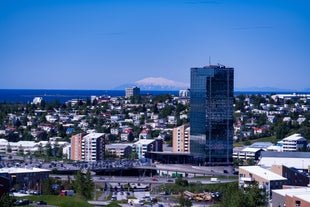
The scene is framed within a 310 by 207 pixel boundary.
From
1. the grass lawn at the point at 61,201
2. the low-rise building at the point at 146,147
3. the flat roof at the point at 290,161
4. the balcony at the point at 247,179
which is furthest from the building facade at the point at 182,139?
the grass lawn at the point at 61,201

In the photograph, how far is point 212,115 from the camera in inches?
1021

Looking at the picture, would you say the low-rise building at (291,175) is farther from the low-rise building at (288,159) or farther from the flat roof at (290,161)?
the flat roof at (290,161)

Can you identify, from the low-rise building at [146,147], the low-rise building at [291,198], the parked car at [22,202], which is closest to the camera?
the low-rise building at [291,198]

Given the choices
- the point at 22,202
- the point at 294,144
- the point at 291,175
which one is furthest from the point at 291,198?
the point at 294,144

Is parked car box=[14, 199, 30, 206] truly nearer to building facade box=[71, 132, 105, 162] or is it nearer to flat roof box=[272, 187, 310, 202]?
flat roof box=[272, 187, 310, 202]

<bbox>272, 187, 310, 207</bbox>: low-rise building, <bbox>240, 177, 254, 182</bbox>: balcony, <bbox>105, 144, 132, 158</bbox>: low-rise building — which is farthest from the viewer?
<bbox>105, 144, 132, 158</bbox>: low-rise building

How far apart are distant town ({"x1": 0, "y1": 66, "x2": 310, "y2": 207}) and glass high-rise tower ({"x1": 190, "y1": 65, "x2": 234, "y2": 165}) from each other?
4cm

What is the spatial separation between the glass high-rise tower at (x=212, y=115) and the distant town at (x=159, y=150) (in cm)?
4

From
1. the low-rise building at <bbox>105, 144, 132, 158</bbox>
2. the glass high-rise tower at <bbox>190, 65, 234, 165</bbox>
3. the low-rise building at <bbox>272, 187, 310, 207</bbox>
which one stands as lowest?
the low-rise building at <bbox>105, 144, 132, 158</bbox>

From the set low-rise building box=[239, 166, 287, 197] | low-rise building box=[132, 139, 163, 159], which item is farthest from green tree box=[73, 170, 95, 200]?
low-rise building box=[132, 139, 163, 159]

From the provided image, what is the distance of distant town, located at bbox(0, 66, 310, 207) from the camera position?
18.5 metres

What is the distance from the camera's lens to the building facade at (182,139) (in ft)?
94.3

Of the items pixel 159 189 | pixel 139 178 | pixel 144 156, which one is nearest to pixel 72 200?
pixel 159 189

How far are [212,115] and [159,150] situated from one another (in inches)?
188
